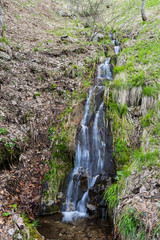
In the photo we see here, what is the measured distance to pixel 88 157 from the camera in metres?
5.86

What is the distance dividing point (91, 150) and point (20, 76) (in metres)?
4.04

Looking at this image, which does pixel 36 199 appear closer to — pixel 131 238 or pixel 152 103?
pixel 131 238

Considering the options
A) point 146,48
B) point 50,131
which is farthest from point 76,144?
point 146,48

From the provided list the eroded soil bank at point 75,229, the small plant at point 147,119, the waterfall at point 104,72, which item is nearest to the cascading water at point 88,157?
the eroded soil bank at point 75,229

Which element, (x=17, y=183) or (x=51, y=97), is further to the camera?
(x=51, y=97)

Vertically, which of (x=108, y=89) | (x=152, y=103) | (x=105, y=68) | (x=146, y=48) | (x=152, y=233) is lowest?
(x=152, y=233)

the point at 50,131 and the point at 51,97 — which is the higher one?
the point at 51,97

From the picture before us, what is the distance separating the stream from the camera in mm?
4168

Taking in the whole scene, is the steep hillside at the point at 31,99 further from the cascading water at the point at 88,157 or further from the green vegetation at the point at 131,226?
the green vegetation at the point at 131,226

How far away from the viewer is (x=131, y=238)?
9.91 ft

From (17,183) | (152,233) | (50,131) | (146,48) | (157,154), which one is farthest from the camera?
(146,48)

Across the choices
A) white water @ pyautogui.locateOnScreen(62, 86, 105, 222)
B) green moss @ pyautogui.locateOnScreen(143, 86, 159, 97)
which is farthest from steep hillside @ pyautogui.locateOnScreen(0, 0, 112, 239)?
green moss @ pyautogui.locateOnScreen(143, 86, 159, 97)

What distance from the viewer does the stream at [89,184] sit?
164 inches

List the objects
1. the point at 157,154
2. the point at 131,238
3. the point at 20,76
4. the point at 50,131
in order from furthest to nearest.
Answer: the point at 20,76 → the point at 50,131 → the point at 157,154 → the point at 131,238
